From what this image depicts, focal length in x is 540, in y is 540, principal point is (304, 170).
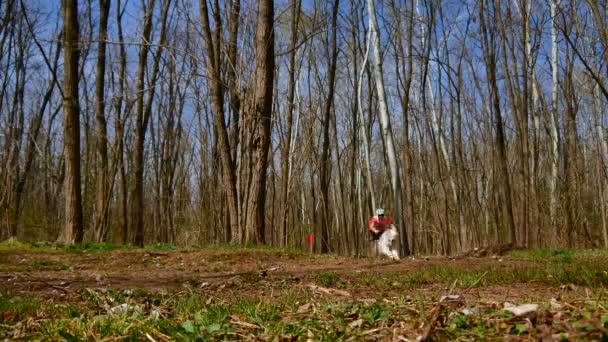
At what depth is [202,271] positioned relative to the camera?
7086 mm

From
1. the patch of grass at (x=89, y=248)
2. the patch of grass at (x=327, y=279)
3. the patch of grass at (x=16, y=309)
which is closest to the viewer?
the patch of grass at (x=16, y=309)

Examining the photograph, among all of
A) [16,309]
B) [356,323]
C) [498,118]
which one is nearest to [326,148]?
[498,118]

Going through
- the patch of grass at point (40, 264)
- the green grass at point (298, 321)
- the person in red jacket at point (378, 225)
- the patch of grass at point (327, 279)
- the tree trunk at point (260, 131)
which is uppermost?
the tree trunk at point (260, 131)

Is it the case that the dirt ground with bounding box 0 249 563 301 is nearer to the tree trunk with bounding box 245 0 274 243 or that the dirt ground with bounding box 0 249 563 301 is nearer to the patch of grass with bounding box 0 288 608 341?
the patch of grass with bounding box 0 288 608 341

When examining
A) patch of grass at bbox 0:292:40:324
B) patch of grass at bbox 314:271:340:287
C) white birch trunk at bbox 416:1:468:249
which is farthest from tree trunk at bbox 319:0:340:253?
patch of grass at bbox 0:292:40:324

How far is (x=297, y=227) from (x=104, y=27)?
16.3 m

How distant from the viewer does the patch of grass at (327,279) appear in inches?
215

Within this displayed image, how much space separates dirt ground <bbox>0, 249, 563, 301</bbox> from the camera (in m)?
5.01

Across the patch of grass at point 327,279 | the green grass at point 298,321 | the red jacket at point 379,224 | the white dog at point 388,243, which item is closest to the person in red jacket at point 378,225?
the red jacket at point 379,224

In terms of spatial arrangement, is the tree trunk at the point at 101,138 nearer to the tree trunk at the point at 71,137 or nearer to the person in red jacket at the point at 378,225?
the tree trunk at the point at 71,137

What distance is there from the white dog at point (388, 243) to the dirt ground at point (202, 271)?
2.32 metres

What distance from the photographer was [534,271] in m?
5.98

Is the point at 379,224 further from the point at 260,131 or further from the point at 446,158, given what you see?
the point at 446,158

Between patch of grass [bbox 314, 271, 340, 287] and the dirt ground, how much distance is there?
0.08 meters
